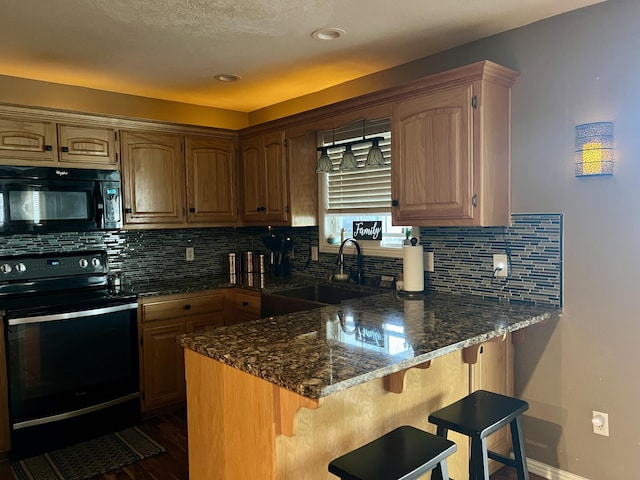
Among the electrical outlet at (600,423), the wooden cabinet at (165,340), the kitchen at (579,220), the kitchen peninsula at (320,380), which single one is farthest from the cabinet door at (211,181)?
the electrical outlet at (600,423)

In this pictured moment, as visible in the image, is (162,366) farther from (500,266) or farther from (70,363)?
(500,266)

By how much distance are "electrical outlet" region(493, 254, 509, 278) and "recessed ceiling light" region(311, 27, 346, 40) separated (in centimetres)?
147

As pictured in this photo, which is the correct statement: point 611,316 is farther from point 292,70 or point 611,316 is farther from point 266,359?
point 292,70

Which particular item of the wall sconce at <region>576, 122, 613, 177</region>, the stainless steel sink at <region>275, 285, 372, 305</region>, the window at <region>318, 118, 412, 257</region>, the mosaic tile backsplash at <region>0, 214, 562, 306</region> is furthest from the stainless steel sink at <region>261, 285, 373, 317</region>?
the wall sconce at <region>576, 122, 613, 177</region>

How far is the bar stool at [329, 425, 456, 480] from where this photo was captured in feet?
4.69

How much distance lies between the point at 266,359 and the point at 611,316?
1667 millimetres

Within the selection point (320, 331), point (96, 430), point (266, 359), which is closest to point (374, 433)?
point (320, 331)

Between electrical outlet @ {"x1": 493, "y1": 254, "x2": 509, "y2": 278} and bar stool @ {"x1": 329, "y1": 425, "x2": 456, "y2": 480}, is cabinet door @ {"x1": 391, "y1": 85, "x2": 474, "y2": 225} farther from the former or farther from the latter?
bar stool @ {"x1": 329, "y1": 425, "x2": 456, "y2": 480}

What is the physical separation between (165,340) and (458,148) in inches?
90.2

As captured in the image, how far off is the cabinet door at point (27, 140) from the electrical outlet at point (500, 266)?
279 centimetres

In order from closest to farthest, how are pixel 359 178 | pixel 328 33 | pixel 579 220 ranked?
pixel 579 220
pixel 328 33
pixel 359 178

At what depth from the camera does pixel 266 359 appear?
1.59 metres

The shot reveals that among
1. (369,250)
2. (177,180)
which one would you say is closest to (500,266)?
(369,250)

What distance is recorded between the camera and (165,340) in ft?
10.9
